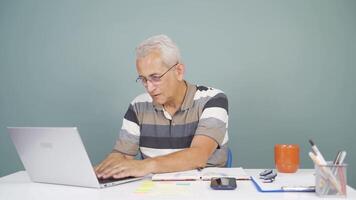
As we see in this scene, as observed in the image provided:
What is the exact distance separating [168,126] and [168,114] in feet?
0.20

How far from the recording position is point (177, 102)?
6.41 feet

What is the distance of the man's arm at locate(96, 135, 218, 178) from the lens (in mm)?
1363

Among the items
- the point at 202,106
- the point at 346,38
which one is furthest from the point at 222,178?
the point at 346,38

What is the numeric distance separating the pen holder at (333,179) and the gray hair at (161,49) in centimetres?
94

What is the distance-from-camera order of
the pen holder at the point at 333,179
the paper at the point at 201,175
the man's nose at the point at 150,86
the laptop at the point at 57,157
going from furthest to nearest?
1. the man's nose at the point at 150,86
2. the paper at the point at 201,175
3. the laptop at the point at 57,157
4. the pen holder at the point at 333,179

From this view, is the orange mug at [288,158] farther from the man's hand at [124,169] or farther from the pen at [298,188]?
the man's hand at [124,169]

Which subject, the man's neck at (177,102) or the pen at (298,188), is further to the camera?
the man's neck at (177,102)

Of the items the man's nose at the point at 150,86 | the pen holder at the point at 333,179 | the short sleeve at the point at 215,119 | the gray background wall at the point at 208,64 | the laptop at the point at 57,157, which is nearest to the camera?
the pen holder at the point at 333,179

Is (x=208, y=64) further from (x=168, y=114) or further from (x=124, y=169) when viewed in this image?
(x=124, y=169)

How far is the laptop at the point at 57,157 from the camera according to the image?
3.85 ft

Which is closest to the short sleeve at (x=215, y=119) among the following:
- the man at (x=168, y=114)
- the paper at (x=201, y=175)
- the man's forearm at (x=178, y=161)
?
the man at (x=168, y=114)

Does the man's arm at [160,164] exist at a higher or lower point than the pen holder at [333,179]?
higher

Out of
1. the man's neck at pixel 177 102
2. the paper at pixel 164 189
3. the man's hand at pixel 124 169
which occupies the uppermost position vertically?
the man's neck at pixel 177 102

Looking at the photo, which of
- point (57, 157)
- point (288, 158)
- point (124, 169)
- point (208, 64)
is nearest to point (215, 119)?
point (288, 158)
